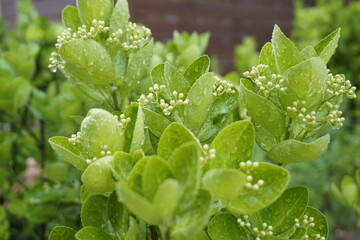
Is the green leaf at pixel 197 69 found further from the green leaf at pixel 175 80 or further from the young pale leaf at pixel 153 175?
the young pale leaf at pixel 153 175

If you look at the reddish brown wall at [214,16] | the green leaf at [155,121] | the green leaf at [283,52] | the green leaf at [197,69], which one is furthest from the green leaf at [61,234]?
the reddish brown wall at [214,16]

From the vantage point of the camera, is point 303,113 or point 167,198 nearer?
point 167,198

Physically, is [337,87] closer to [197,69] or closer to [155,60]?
[197,69]

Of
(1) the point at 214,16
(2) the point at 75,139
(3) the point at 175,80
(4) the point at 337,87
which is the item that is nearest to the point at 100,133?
(2) the point at 75,139

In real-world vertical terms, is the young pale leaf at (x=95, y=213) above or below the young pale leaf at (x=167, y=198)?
below

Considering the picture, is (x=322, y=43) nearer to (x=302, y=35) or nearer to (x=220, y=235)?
(x=220, y=235)

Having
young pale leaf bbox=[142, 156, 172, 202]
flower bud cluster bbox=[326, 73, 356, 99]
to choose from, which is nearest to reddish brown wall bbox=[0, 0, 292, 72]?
flower bud cluster bbox=[326, 73, 356, 99]

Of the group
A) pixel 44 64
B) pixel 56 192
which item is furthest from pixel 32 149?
pixel 44 64
